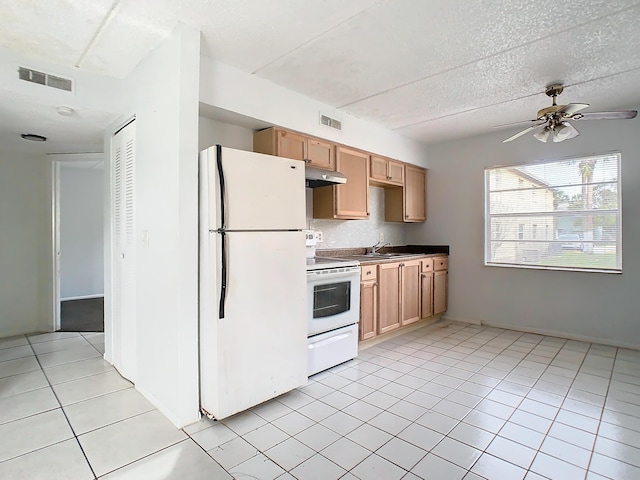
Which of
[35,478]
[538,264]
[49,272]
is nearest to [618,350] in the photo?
[538,264]

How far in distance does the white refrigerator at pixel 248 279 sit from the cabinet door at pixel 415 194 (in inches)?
104

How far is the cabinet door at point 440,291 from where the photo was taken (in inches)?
189

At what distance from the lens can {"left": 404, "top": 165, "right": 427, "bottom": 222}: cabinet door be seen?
493cm

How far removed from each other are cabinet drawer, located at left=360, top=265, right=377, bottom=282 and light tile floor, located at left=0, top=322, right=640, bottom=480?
0.82m

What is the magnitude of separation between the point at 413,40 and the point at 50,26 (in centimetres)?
235

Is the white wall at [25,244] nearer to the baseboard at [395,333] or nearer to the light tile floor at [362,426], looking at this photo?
the light tile floor at [362,426]

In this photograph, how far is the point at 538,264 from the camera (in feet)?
14.4

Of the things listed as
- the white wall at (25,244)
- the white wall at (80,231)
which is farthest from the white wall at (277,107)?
the white wall at (80,231)

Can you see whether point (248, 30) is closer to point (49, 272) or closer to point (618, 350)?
point (49, 272)

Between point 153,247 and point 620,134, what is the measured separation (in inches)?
189

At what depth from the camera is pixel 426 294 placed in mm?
4617

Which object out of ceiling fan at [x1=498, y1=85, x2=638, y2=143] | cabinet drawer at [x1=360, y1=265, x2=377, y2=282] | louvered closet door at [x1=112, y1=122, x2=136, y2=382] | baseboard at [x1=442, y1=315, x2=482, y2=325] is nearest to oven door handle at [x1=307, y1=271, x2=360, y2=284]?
cabinet drawer at [x1=360, y1=265, x2=377, y2=282]

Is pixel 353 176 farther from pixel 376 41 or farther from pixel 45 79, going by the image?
pixel 45 79

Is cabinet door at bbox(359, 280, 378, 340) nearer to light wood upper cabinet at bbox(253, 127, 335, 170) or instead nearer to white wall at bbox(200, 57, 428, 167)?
light wood upper cabinet at bbox(253, 127, 335, 170)
